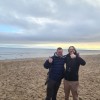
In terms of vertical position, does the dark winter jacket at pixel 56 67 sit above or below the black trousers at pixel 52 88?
above

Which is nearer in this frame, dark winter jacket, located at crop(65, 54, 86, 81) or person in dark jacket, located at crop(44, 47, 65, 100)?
dark winter jacket, located at crop(65, 54, 86, 81)

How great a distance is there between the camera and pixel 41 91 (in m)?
13.5

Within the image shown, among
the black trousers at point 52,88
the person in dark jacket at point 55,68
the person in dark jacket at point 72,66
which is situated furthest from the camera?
the black trousers at point 52,88

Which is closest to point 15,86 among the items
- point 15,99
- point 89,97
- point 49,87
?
point 15,99

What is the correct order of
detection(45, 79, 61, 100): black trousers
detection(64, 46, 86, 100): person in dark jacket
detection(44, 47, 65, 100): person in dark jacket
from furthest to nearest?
detection(45, 79, 61, 100): black trousers, detection(44, 47, 65, 100): person in dark jacket, detection(64, 46, 86, 100): person in dark jacket

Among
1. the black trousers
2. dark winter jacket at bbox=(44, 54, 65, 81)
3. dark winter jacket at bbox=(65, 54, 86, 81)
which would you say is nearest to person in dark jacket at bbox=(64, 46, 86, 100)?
dark winter jacket at bbox=(65, 54, 86, 81)

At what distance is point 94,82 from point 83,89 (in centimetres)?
231

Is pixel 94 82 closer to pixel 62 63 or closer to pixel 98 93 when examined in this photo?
pixel 98 93

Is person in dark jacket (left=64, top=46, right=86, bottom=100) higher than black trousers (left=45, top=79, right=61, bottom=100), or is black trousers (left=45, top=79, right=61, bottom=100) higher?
person in dark jacket (left=64, top=46, right=86, bottom=100)

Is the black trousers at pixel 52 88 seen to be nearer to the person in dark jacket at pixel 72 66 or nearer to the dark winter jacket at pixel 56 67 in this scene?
the dark winter jacket at pixel 56 67

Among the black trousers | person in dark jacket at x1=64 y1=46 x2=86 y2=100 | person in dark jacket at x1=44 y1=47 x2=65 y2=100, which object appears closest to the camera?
person in dark jacket at x1=64 y1=46 x2=86 y2=100

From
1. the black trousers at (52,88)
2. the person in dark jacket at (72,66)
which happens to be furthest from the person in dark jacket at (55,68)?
the person in dark jacket at (72,66)

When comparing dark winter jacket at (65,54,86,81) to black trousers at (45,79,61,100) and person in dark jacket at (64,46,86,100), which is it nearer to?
person in dark jacket at (64,46,86,100)

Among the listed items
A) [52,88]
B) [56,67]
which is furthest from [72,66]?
[52,88]
